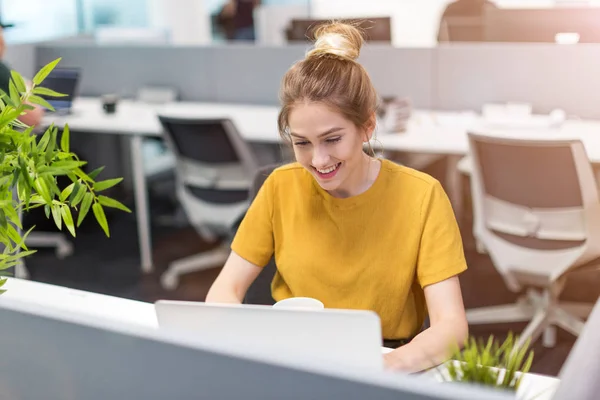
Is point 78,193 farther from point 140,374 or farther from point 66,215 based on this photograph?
point 140,374

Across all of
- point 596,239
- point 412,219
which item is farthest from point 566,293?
point 412,219

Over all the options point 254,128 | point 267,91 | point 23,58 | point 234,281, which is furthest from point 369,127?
point 23,58

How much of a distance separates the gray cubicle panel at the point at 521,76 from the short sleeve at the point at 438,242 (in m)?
1.83

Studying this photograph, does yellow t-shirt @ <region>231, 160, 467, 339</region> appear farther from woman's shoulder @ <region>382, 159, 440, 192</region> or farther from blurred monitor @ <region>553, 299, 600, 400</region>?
blurred monitor @ <region>553, 299, 600, 400</region>

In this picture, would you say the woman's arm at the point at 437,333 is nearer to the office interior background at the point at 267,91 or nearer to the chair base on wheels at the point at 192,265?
the office interior background at the point at 267,91

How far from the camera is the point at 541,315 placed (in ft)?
8.63

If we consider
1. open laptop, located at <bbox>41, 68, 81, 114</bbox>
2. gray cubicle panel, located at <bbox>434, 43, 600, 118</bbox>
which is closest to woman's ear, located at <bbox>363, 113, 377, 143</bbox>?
gray cubicle panel, located at <bbox>434, 43, 600, 118</bbox>

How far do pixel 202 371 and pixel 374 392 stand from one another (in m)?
0.18

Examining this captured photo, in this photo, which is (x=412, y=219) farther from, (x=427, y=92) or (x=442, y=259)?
(x=427, y=92)

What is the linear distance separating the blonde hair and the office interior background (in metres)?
1.11

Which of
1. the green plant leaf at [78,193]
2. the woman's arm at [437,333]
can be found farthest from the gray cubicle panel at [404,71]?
the green plant leaf at [78,193]

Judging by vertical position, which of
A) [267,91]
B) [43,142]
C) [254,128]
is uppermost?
[43,142]

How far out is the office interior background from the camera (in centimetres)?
304

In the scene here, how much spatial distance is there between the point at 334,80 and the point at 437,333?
485 mm
